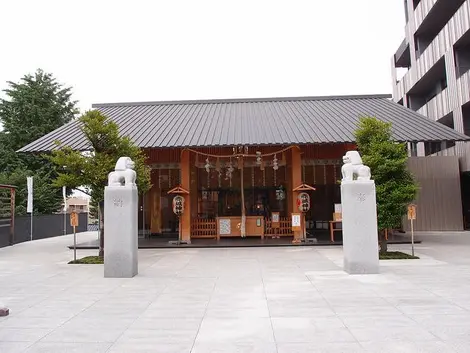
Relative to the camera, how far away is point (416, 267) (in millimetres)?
10359

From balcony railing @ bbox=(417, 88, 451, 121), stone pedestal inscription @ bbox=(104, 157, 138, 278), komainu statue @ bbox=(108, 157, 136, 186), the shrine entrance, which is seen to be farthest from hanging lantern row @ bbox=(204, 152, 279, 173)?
balcony railing @ bbox=(417, 88, 451, 121)

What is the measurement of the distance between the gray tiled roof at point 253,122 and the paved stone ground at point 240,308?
251 inches

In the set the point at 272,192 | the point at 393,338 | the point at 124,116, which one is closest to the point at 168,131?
the point at 124,116

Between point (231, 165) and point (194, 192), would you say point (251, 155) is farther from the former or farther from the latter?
point (194, 192)

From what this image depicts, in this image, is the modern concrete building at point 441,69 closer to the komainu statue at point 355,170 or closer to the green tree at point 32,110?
the komainu statue at point 355,170

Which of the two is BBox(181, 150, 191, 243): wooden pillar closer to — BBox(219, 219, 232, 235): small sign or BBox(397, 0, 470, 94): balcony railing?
BBox(219, 219, 232, 235): small sign

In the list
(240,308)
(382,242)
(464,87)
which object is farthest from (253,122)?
(240,308)

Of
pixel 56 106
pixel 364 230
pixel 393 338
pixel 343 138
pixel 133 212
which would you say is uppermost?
pixel 56 106

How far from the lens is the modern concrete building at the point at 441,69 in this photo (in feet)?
70.1

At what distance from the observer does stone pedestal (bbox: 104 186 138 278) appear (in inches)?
380

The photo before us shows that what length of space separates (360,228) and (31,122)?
26417mm

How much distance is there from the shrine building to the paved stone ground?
605 cm

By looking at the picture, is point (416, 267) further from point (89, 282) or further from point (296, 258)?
point (89, 282)

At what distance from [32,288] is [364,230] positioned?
7.92 meters
